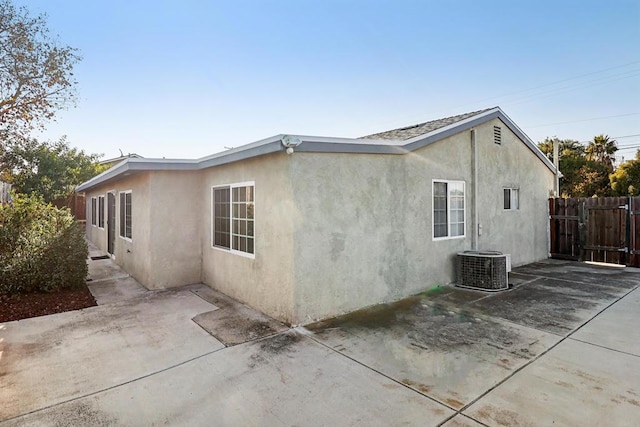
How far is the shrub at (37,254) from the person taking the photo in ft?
21.3

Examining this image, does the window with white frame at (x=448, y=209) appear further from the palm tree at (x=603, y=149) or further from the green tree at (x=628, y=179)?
the palm tree at (x=603, y=149)

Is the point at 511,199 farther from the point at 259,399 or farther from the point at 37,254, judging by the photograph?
the point at 37,254

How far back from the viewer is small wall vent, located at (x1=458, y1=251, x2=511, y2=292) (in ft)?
23.2

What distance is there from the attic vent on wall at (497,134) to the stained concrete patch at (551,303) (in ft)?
12.5

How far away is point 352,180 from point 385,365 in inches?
118

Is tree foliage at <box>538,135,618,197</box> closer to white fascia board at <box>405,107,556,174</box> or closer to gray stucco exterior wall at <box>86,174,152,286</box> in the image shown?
white fascia board at <box>405,107,556,174</box>

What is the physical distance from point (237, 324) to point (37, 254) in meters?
4.71

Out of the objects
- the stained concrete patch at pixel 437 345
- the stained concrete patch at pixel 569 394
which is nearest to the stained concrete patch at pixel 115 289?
the stained concrete patch at pixel 437 345

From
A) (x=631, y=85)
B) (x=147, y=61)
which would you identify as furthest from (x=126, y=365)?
(x=631, y=85)

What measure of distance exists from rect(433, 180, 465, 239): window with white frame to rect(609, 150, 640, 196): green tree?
69.8 ft

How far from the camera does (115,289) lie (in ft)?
24.9

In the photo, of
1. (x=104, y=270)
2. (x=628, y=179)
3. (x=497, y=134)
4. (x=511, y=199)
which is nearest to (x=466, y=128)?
(x=497, y=134)

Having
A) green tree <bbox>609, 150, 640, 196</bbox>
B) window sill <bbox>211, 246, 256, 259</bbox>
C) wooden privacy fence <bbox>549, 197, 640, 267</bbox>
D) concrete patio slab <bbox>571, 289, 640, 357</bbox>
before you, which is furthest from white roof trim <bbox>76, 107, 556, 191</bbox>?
green tree <bbox>609, 150, 640, 196</bbox>

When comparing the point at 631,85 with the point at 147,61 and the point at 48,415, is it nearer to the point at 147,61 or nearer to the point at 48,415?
the point at 147,61
